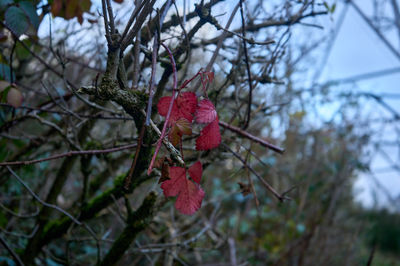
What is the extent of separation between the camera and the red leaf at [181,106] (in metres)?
0.84

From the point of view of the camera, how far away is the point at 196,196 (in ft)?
2.90

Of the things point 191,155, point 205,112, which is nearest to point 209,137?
point 205,112

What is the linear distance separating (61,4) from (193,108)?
96 centimetres

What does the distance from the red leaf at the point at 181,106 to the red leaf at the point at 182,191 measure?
148 mm

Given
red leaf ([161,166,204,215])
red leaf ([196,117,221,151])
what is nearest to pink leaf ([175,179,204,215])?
red leaf ([161,166,204,215])

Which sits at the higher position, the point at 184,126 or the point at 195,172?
the point at 184,126

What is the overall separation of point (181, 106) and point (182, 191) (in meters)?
0.25

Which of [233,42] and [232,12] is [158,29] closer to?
[232,12]

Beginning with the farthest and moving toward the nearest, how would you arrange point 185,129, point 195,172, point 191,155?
point 191,155 → point 195,172 → point 185,129

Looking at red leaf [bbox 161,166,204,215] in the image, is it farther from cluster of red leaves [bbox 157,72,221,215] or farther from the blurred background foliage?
the blurred background foliage

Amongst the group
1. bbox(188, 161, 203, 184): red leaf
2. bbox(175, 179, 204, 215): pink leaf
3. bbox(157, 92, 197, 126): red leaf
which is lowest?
bbox(175, 179, 204, 215): pink leaf

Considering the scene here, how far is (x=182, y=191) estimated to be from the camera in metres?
0.88

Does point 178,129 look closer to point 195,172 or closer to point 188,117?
point 188,117

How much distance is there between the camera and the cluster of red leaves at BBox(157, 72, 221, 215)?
0.83 meters
